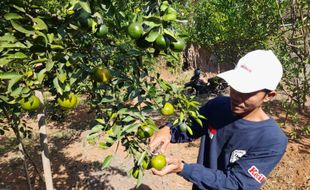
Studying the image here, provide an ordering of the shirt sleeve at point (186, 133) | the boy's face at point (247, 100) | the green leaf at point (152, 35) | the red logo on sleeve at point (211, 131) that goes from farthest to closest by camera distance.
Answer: the shirt sleeve at point (186, 133), the red logo on sleeve at point (211, 131), the boy's face at point (247, 100), the green leaf at point (152, 35)

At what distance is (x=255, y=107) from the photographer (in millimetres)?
2102

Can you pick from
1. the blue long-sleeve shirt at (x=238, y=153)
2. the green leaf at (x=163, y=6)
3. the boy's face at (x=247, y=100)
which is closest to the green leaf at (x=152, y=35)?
the green leaf at (x=163, y=6)

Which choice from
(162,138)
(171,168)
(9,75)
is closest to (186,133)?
(162,138)

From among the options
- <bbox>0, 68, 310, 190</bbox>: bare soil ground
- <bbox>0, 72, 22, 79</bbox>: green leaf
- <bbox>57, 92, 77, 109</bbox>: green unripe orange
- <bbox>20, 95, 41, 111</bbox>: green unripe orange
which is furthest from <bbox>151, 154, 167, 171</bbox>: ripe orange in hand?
<bbox>0, 68, 310, 190</bbox>: bare soil ground

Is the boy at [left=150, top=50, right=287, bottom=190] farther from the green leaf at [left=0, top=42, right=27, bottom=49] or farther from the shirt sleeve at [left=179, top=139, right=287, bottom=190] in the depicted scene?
the green leaf at [left=0, top=42, right=27, bottom=49]

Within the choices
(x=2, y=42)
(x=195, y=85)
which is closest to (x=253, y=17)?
(x=195, y=85)

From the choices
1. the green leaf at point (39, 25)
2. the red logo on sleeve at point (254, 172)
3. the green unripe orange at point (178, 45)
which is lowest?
the red logo on sleeve at point (254, 172)

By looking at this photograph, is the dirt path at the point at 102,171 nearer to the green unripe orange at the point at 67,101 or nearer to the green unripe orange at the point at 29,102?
the green unripe orange at the point at 67,101

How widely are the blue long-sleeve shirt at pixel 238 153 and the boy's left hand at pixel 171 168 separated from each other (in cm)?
4

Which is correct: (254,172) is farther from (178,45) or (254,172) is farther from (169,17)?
(169,17)

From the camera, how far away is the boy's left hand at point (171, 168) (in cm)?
190

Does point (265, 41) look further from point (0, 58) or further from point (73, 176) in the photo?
point (0, 58)

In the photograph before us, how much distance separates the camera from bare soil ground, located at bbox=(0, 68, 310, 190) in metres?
4.91

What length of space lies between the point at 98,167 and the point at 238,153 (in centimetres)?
377
